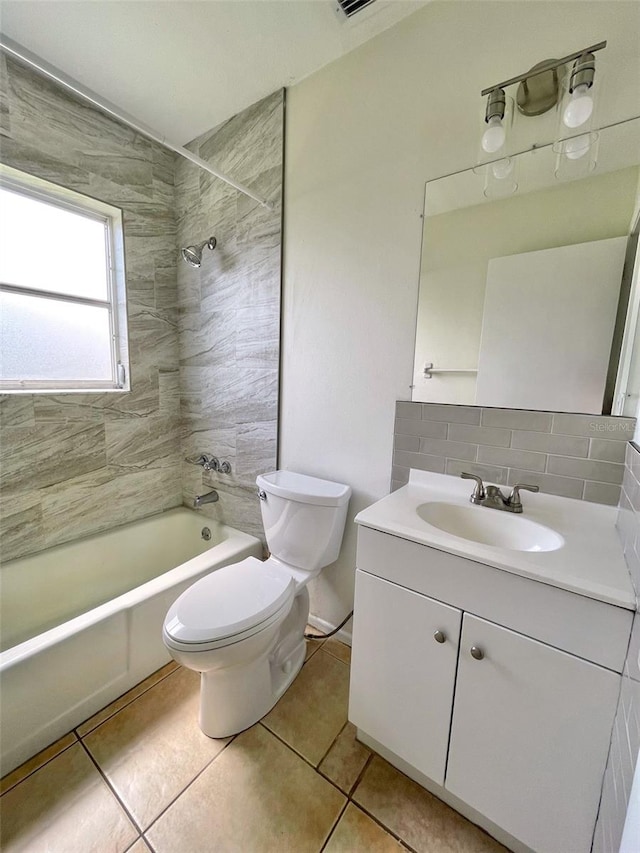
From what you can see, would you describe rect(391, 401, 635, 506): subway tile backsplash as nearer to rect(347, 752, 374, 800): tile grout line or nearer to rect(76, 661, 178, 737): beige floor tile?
rect(347, 752, 374, 800): tile grout line

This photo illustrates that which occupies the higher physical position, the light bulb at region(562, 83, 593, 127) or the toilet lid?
the light bulb at region(562, 83, 593, 127)

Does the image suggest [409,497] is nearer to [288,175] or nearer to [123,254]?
[288,175]

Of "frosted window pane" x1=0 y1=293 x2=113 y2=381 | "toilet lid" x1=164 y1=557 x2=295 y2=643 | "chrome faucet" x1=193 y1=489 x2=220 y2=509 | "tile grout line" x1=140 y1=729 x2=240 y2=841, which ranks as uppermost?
"frosted window pane" x1=0 y1=293 x2=113 y2=381

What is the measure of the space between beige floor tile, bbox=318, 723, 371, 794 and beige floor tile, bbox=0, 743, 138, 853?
556 mm

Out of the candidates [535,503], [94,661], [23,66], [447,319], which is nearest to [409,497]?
[535,503]

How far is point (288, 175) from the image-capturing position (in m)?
1.50

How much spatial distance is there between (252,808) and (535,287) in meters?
1.79

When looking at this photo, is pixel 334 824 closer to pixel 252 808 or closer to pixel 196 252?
pixel 252 808

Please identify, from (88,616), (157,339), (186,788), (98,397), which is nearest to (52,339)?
(98,397)

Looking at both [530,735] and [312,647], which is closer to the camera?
[530,735]

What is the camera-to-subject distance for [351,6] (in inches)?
45.1

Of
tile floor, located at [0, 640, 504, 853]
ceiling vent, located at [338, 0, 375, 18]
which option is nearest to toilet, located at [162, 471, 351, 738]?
tile floor, located at [0, 640, 504, 853]

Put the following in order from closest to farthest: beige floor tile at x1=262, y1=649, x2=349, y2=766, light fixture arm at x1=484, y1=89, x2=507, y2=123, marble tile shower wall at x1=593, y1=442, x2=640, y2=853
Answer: marble tile shower wall at x1=593, y1=442, x2=640, y2=853 → light fixture arm at x1=484, y1=89, x2=507, y2=123 → beige floor tile at x1=262, y1=649, x2=349, y2=766

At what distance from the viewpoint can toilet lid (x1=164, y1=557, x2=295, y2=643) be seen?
993 mm
